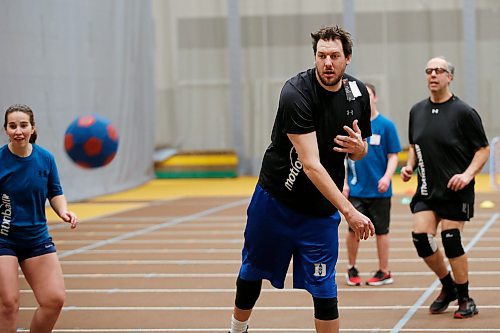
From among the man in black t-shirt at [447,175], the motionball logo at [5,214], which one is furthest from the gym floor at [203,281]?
the motionball logo at [5,214]

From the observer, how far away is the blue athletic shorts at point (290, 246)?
5488 millimetres

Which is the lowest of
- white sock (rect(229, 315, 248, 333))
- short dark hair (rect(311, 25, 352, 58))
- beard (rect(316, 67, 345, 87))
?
white sock (rect(229, 315, 248, 333))

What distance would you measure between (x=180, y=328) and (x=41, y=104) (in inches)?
411

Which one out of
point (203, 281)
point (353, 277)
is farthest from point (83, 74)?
point (353, 277)

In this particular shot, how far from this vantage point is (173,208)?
16.9 metres

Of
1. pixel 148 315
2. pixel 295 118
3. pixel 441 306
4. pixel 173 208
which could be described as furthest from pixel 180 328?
pixel 173 208

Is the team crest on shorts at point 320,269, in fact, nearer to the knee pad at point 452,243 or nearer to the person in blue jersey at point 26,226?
the person in blue jersey at point 26,226

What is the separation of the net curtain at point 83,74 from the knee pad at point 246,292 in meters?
10.5

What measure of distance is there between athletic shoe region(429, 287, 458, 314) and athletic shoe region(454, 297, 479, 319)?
0.55 feet

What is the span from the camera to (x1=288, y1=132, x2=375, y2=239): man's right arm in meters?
5.09

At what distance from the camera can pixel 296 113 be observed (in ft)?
17.3

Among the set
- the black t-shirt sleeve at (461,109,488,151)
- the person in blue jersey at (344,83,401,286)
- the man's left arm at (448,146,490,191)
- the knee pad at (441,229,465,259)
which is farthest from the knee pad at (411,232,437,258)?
the person in blue jersey at (344,83,401,286)

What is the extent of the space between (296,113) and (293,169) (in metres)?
0.37

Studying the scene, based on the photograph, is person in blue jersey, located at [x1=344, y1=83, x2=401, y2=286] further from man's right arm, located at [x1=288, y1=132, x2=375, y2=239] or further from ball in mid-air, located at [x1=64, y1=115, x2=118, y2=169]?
man's right arm, located at [x1=288, y1=132, x2=375, y2=239]
